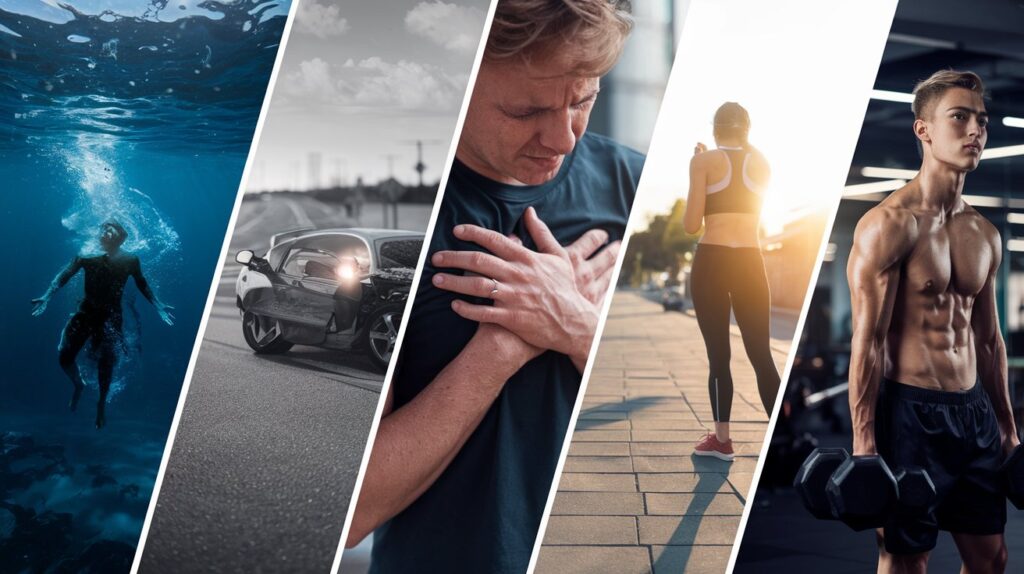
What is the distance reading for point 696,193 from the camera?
3.44 metres

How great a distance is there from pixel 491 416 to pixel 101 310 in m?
1.39

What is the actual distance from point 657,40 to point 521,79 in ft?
1.86

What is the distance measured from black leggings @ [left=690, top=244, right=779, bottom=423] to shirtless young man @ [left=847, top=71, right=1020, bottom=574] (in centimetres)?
32

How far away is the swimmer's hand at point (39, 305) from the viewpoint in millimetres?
3197

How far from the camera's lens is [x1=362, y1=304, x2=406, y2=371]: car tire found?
10.9 ft

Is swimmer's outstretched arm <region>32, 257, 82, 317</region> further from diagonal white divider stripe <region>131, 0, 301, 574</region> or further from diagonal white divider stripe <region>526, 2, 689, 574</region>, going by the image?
diagonal white divider stripe <region>526, 2, 689, 574</region>

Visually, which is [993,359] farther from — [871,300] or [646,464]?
[646,464]

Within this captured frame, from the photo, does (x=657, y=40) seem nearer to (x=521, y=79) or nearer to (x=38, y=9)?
(x=521, y=79)

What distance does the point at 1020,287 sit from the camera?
364cm

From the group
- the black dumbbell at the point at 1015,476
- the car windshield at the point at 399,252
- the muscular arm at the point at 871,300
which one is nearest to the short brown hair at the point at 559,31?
the car windshield at the point at 399,252

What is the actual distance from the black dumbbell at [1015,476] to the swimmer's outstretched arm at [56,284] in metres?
3.31

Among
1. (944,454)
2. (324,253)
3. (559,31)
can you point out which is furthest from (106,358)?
(944,454)

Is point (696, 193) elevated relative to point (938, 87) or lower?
lower

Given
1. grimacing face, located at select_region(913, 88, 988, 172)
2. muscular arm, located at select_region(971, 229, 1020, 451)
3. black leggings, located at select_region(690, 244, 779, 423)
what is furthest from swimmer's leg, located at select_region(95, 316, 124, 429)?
muscular arm, located at select_region(971, 229, 1020, 451)
